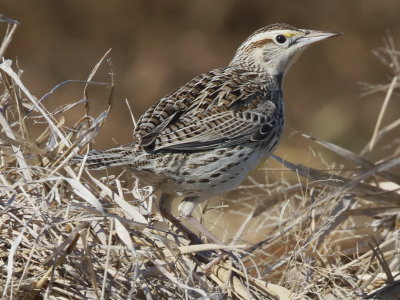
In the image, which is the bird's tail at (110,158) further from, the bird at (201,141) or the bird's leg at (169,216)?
the bird's leg at (169,216)

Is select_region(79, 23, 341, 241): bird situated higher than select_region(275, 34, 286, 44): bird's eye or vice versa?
select_region(275, 34, 286, 44): bird's eye

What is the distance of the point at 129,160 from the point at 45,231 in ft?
1.85

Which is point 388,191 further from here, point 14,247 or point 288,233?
point 14,247

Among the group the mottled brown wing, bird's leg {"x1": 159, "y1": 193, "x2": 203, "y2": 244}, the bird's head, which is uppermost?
the bird's head

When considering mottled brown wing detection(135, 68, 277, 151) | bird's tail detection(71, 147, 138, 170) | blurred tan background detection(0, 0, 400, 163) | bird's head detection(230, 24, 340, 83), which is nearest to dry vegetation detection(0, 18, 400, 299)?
bird's tail detection(71, 147, 138, 170)

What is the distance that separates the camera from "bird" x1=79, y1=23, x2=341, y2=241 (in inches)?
161

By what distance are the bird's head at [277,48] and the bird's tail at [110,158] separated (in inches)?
45.1

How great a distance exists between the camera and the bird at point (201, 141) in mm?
4102

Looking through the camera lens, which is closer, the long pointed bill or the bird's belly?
the bird's belly

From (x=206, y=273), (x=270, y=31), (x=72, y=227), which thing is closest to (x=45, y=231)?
(x=72, y=227)

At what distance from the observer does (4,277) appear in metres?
3.46

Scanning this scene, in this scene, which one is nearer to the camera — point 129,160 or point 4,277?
point 4,277

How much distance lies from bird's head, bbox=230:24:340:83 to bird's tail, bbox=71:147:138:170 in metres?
1.14

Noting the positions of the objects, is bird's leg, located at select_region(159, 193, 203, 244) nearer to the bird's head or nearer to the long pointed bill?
the bird's head
